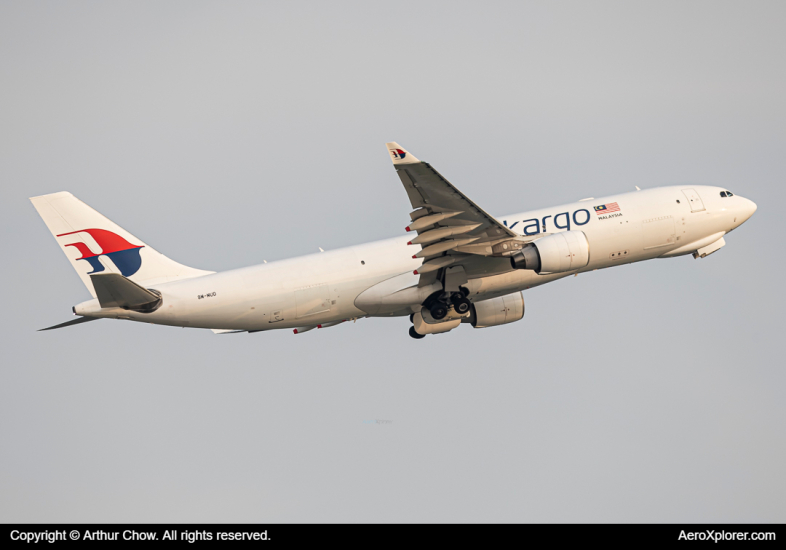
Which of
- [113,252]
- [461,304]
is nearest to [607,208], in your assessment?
[461,304]

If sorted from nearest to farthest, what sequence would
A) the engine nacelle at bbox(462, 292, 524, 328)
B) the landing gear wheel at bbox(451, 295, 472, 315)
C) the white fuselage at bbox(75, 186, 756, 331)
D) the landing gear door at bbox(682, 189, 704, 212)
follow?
1. the white fuselage at bbox(75, 186, 756, 331)
2. the landing gear wheel at bbox(451, 295, 472, 315)
3. the landing gear door at bbox(682, 189, 704, 212)
4. the engine nacelle at bbox(462, 292, 524, 328)

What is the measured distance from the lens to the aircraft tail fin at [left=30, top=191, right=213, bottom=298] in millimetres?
33781

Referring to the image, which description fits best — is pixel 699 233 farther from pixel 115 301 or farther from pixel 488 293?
pixel 115 301

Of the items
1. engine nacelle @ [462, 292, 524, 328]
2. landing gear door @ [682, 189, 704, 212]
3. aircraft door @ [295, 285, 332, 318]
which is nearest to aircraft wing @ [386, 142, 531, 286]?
aircraft door @ [295, 285, 332, 318]

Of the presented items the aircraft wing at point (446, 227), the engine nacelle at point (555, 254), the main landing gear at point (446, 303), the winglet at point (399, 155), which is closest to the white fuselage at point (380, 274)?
the main landing gear at point (446, 303)

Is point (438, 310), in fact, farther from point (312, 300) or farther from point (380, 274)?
point (312, 300)

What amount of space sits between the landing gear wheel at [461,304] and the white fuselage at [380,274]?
0.50m

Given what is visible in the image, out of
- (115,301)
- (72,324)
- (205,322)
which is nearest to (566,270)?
(205,322)

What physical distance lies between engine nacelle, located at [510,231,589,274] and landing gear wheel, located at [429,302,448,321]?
381 cm

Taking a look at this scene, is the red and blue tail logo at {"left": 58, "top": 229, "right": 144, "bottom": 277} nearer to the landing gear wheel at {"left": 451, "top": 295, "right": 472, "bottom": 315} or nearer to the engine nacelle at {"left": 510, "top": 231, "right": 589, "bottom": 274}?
the landing gear wheel at {"left": 451, "top": 295, "right": 472, "bottom": 315}

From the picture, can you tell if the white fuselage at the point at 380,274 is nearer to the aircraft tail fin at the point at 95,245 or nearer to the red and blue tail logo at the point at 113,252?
the aircraft tail fin at the point at 95,245

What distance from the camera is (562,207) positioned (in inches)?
1435

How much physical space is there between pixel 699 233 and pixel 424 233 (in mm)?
13627

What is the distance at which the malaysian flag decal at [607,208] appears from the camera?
36.1 metres
